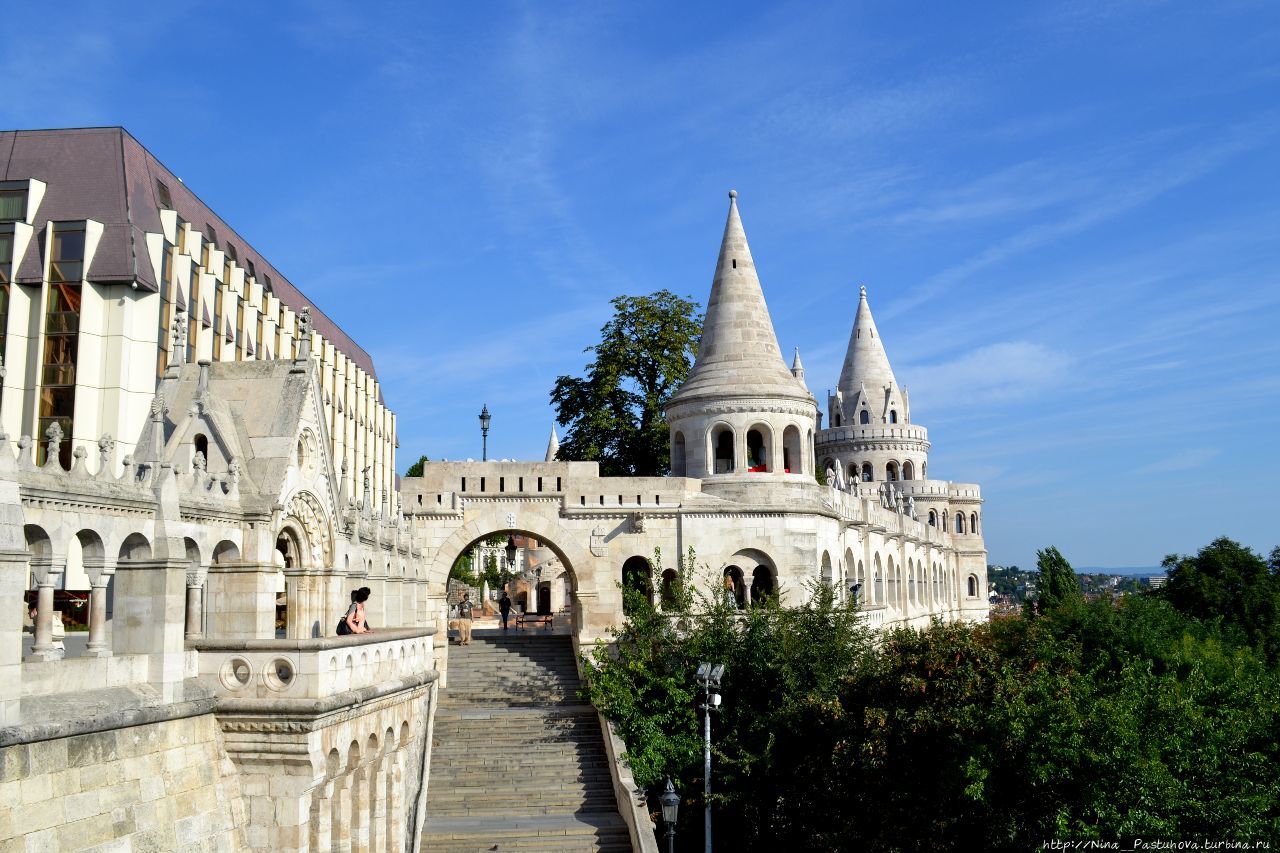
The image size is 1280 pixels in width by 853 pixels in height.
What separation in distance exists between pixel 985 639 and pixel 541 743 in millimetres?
9906

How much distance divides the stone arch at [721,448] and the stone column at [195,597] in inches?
786

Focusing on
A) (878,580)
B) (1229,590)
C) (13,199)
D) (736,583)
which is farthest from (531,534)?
(1229,590)

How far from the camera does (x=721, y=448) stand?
3494 centimetres

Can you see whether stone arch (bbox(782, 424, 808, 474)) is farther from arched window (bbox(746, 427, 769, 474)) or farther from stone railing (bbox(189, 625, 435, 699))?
stone railing (bbox(189, 625, 435, 699))

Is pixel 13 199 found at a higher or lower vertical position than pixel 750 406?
higher

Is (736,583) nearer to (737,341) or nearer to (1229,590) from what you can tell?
(737,341)

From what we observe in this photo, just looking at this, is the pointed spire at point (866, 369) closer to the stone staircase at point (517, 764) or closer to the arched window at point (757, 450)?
the arched window at point (757, 450)

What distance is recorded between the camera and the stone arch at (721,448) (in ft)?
108

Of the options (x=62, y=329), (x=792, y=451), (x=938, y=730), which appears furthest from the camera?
(x=62, y=329)

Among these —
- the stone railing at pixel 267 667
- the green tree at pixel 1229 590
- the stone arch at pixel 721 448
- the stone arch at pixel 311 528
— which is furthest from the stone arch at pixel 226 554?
the green tree at pixel 1229 590

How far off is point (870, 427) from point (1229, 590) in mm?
20932

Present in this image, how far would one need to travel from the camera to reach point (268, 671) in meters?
13.8

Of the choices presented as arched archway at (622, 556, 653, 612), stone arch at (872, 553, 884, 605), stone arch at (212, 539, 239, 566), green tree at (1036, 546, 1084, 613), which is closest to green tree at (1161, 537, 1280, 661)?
green tree at (1036, 546, 1084, 613)

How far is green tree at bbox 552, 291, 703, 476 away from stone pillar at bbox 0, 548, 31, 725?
31195mm
